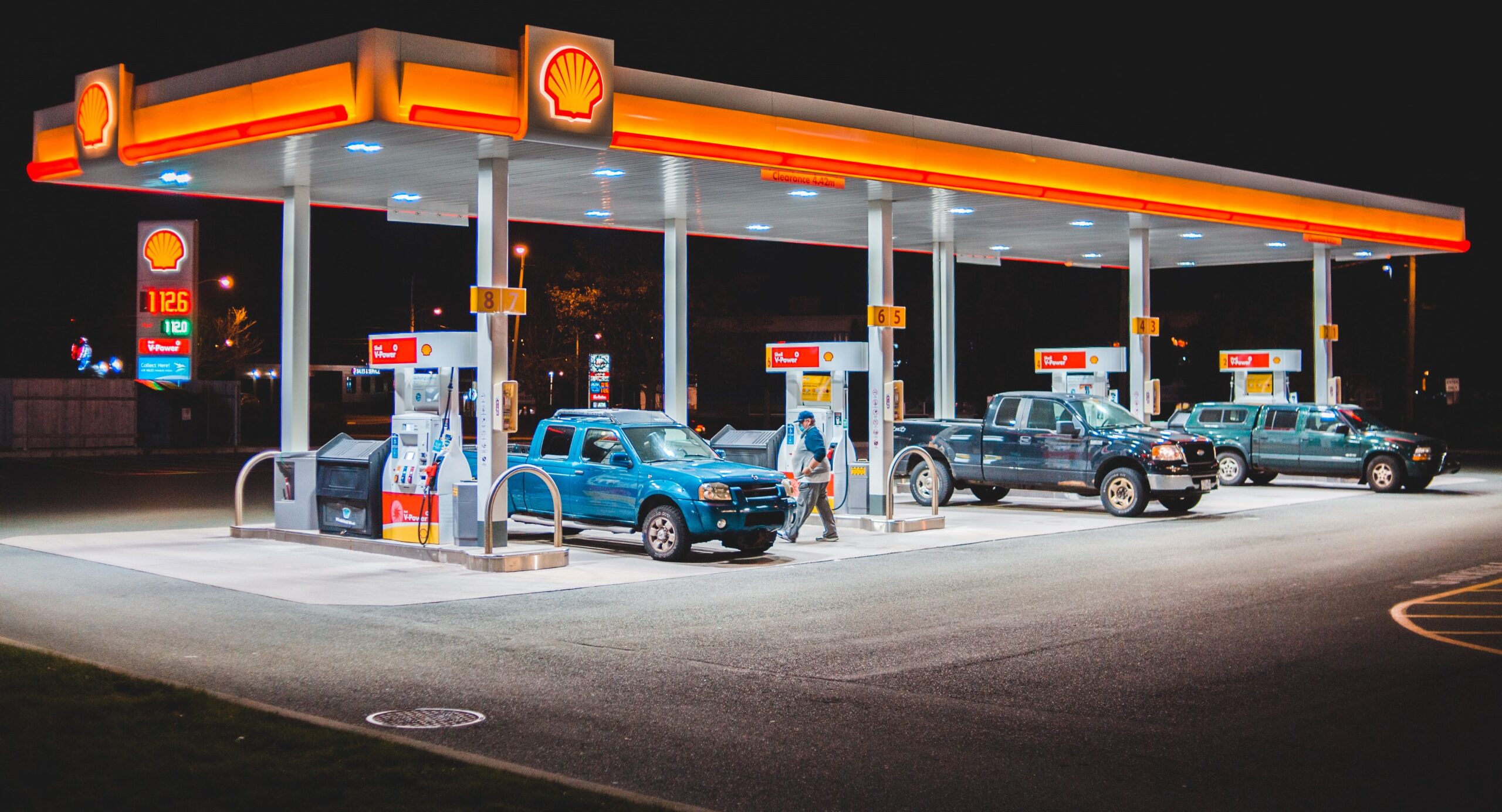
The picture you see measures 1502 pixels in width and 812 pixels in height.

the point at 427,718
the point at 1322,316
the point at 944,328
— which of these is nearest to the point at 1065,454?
the point at 944,328

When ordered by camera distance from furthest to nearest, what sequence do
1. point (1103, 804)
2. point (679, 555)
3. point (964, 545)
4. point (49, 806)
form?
point (964, 545)
point (679, 555)
point (1103, 804)
point (49, 806)

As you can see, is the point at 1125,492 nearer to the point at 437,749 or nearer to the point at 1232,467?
the point at 1232,467

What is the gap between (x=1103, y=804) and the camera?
6328 millimetres

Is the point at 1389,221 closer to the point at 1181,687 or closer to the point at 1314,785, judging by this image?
the point at 1181,687

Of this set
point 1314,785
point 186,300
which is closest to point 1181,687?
point 1314,785

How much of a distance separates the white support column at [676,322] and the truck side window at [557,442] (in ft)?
16.3

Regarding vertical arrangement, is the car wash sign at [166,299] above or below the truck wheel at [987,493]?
above

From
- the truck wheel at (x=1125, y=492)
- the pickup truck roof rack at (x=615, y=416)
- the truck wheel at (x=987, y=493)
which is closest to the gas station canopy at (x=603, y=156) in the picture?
the pickup truck roof rack at (x=615, y=416)

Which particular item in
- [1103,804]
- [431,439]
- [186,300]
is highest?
[186,300]

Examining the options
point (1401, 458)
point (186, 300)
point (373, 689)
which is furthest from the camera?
point (186, 300)

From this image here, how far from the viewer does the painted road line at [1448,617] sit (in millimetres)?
10438

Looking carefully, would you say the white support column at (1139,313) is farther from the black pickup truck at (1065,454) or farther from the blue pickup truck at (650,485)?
the blue pickup truck at (650,485)

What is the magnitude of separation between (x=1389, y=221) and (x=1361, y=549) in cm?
1449

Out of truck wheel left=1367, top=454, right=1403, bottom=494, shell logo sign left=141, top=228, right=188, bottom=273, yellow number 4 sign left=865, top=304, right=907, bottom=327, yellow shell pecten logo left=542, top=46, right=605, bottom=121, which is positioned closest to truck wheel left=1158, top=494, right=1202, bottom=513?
yellow number 4 sign left=865, top=304, right=907, bottom=327
